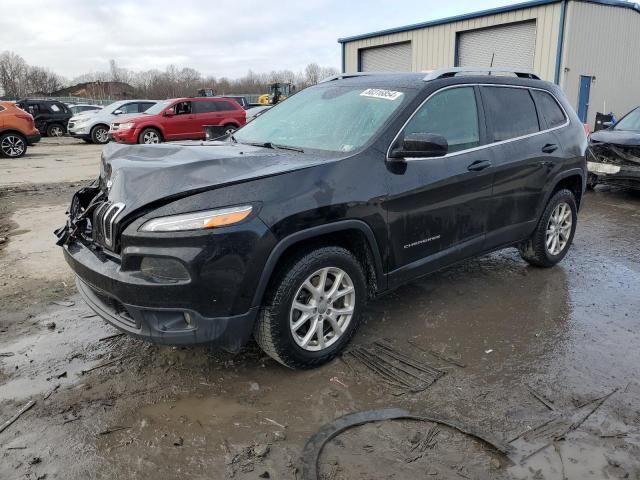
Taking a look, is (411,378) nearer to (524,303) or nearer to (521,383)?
(521,383)

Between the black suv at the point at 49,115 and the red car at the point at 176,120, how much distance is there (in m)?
7.52

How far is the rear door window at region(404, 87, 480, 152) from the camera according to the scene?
371cm

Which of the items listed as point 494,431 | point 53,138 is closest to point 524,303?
point 494,431

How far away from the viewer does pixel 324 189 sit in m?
3.09

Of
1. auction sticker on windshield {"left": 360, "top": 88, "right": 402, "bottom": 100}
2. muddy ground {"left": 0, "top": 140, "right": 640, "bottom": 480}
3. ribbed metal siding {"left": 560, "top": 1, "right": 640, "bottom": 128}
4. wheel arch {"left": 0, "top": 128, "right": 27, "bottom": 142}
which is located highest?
ribbed metal siding {"left": 560, "top": 1, "right": 640, "bottom": 128}

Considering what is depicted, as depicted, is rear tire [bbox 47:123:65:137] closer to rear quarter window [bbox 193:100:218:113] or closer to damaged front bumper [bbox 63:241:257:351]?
rear quarter window [bbox 193:100:218:113]

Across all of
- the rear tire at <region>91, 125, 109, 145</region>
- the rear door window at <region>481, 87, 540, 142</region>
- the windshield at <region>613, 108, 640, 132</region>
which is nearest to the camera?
the rear door window at <region>481, 87, 540, 142</region>

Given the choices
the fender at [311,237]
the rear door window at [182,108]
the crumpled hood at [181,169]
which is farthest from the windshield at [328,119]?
the rear door window at [182,108]

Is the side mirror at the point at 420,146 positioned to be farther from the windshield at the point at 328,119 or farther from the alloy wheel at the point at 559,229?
the alloy wheel at the point at 559,229

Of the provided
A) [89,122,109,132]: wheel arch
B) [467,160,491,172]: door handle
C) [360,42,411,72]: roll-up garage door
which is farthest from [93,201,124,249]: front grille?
[89,122,109,132]: wheel arch

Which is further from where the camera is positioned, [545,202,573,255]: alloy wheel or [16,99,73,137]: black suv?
[16,99,73,137]: black suv

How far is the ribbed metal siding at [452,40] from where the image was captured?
15.5 metres

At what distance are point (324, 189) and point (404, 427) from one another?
1.38m

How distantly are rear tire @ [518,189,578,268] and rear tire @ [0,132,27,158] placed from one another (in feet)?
46.9
